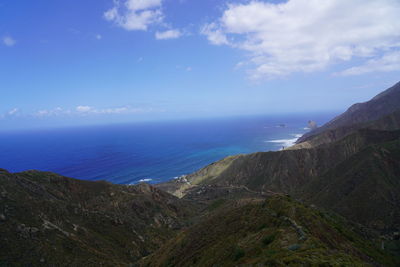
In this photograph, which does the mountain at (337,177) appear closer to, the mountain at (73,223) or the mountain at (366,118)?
the mountain at (366,118)

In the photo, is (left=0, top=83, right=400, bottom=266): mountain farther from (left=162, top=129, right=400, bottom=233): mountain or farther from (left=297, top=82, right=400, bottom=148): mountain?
(left=297, top=82, right=400, bottom=148): mountain

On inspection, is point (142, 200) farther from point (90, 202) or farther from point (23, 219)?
point (23, 219)

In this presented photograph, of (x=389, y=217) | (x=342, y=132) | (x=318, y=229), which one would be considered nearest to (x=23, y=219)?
(x=318, y=229)

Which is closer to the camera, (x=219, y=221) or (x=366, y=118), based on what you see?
(x=219, y=221)

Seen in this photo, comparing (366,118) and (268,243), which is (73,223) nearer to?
(268,243)

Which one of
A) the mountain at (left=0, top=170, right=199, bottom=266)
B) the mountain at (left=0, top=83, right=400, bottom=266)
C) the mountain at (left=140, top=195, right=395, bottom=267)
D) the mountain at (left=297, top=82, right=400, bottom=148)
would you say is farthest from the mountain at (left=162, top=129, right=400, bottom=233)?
the mountain at (left=0, top=170, right=199, bottom=266)

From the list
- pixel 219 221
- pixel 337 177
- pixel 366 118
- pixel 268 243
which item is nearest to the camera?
pixel 268 243

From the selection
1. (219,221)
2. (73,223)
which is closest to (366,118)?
(219,221)

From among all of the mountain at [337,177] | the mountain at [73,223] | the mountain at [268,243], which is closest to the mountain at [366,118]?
the mountain at [337,177]

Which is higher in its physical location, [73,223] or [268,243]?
[268,243]
